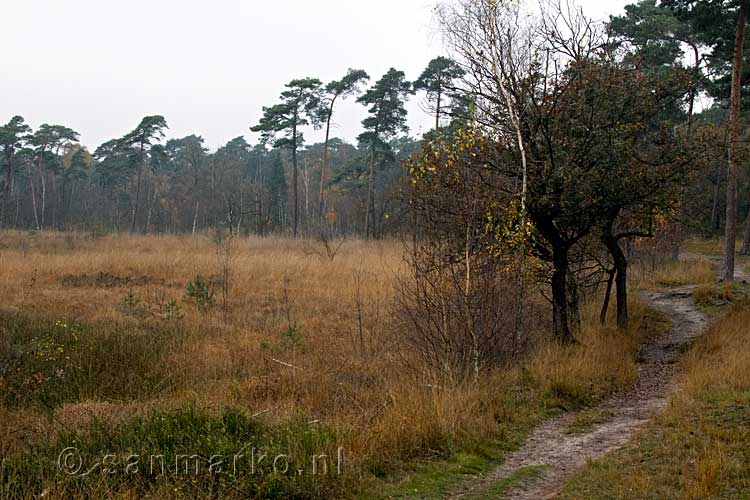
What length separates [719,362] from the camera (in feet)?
33.8

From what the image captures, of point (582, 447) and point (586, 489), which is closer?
point (586, 489)

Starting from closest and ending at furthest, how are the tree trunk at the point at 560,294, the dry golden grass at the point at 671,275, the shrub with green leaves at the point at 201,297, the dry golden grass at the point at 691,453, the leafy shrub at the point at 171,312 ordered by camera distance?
the dry golden grass at the point at 691,453
the tree trunk at the point at 560,294
the leafy shrub at the point at 171,312
the shrub with green leaves at the point at 201,297
the dry golden grass at the point at 671,275

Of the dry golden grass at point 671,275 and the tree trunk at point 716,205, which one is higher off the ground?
the tree trunk at point 716,205

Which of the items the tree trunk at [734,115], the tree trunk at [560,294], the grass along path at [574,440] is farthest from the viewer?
the tree trunk at [734,115]

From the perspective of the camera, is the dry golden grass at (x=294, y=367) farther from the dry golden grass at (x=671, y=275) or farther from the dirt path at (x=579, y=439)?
the dry golden grass at (x=671, y=275)

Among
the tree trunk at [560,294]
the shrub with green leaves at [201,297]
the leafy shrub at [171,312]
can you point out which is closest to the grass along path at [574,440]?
the tree trunk at [560,294]

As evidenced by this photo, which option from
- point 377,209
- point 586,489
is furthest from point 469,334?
point 377,209

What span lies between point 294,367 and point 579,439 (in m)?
4.85

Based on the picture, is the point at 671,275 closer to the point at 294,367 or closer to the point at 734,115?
the point at 734,115

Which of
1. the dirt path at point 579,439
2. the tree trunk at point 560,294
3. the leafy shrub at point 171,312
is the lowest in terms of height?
the dirt path at point 579,439

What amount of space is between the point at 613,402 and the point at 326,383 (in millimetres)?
4131

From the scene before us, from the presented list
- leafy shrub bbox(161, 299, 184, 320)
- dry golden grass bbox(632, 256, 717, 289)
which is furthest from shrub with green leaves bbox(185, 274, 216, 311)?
dry golden grass bbox(632, 256, 717, 289)

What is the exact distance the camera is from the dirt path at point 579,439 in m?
5.86

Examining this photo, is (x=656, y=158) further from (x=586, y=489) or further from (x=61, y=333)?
(x=61, y=333)
